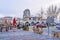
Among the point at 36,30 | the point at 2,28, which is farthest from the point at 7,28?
the point at 36,30

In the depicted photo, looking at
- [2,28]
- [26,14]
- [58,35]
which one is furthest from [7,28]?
[26,14]

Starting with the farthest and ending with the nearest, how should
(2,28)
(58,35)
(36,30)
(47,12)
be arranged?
1. (47,12)
2. (2,28)
3. (36,30)
4. (58,35)

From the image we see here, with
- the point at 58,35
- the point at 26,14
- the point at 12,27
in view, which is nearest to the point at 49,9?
the point at 26,14

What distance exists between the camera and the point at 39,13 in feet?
313

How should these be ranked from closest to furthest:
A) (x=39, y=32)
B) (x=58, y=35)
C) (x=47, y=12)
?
1. (x=58, y=35)
2. (x=39, y=32)
3. (x=47, y=12)

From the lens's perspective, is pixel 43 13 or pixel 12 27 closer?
pixel 12 27

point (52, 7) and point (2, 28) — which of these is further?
point (52, 7)

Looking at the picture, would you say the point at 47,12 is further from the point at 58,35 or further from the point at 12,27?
the point at 58,35

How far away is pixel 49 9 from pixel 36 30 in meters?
67.8

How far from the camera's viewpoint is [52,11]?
9512cm

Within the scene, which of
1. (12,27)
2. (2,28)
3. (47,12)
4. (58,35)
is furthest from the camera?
(47,12)

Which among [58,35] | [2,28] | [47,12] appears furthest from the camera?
[47,12]

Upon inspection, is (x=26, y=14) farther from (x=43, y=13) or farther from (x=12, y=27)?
(x=12, y=27)

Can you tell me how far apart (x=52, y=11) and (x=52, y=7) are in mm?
2806
